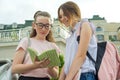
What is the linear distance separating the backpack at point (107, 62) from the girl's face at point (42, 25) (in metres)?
0.41

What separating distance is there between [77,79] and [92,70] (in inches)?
5.4

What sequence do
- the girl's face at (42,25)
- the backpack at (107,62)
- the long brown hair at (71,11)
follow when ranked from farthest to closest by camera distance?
1. the girl's face at (42,25)
2. the long brown hair at (71,11)
3. the backpack at (107,62)

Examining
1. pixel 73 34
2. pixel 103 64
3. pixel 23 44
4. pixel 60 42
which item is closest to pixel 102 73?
pixel 103 64

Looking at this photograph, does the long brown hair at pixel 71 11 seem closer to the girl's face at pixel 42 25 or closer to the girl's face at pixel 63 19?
the girl's face at pixel 63 19

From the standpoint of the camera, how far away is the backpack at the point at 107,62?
302 cm

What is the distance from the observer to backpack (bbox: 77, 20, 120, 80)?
302 cm

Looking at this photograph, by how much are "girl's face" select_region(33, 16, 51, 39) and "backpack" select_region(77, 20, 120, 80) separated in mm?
409

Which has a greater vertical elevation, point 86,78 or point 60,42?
point 86,78

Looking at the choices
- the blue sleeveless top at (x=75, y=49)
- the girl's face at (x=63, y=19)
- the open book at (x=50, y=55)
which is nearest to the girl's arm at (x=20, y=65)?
the open book at (x=50, y=55)

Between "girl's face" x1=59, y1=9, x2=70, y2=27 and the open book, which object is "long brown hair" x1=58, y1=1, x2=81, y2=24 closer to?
"girl's face" x1=59, y1=9, x2=70, y2=27

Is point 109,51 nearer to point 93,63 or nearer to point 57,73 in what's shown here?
point 93,63

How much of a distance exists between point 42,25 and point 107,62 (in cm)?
70

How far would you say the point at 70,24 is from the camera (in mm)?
3219

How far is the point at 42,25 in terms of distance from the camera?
3453 millimetres
